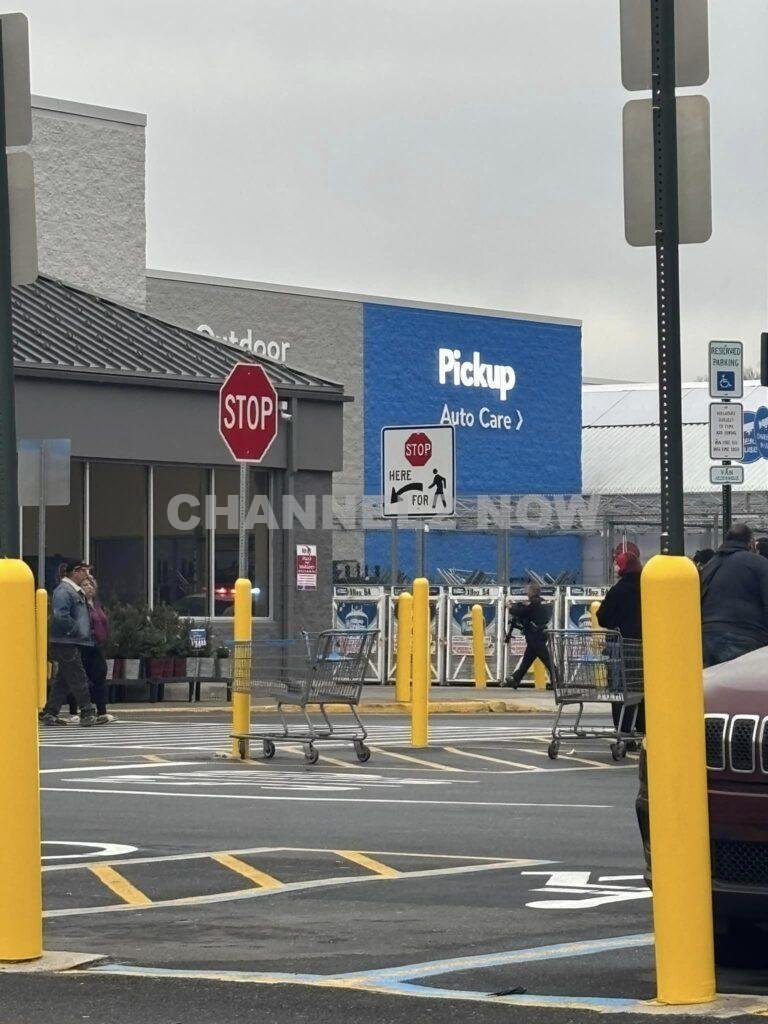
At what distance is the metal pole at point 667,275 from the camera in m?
7.41

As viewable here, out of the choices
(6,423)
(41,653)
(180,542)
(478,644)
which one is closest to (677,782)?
(41,653)

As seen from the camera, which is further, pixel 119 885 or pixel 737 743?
pixel 119 885

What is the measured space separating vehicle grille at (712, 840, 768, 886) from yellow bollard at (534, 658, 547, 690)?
84.8 ft

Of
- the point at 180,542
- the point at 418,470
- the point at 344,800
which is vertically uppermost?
the point at 418,470

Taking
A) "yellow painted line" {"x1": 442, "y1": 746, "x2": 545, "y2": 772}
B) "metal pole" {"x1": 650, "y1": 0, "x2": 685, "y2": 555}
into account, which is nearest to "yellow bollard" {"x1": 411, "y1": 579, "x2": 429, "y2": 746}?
"yellow painted line" {"x1": 442, "y1": 746, "x2": 545, "y2": 772}

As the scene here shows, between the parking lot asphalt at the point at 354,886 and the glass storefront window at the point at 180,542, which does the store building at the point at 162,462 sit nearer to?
the glass storefront window at the point at 180,542

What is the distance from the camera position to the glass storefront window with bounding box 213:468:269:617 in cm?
3316

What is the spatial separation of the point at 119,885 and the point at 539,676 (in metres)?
22.6

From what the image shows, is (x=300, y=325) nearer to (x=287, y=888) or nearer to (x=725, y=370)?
(x=725, y=370)

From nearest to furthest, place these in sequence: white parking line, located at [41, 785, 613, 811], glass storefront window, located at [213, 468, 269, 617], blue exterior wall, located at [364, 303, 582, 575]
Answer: white parking line, located at [41, 785, 613, 811] < glass storefront window, located at [213, 468, 269, 617] < blue exterior wall, located at [364, 303, 582, 575]

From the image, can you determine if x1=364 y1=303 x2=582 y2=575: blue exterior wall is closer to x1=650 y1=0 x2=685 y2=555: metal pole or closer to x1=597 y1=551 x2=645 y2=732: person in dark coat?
x1=597 y1=551 x2=645 y2=732: person in dark coat

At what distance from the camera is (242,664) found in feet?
61.6

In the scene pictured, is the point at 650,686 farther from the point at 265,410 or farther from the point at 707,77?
the point at 265,410

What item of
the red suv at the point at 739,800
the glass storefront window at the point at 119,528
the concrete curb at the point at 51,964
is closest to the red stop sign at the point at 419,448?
the glass storefront window at the point at 119,528
